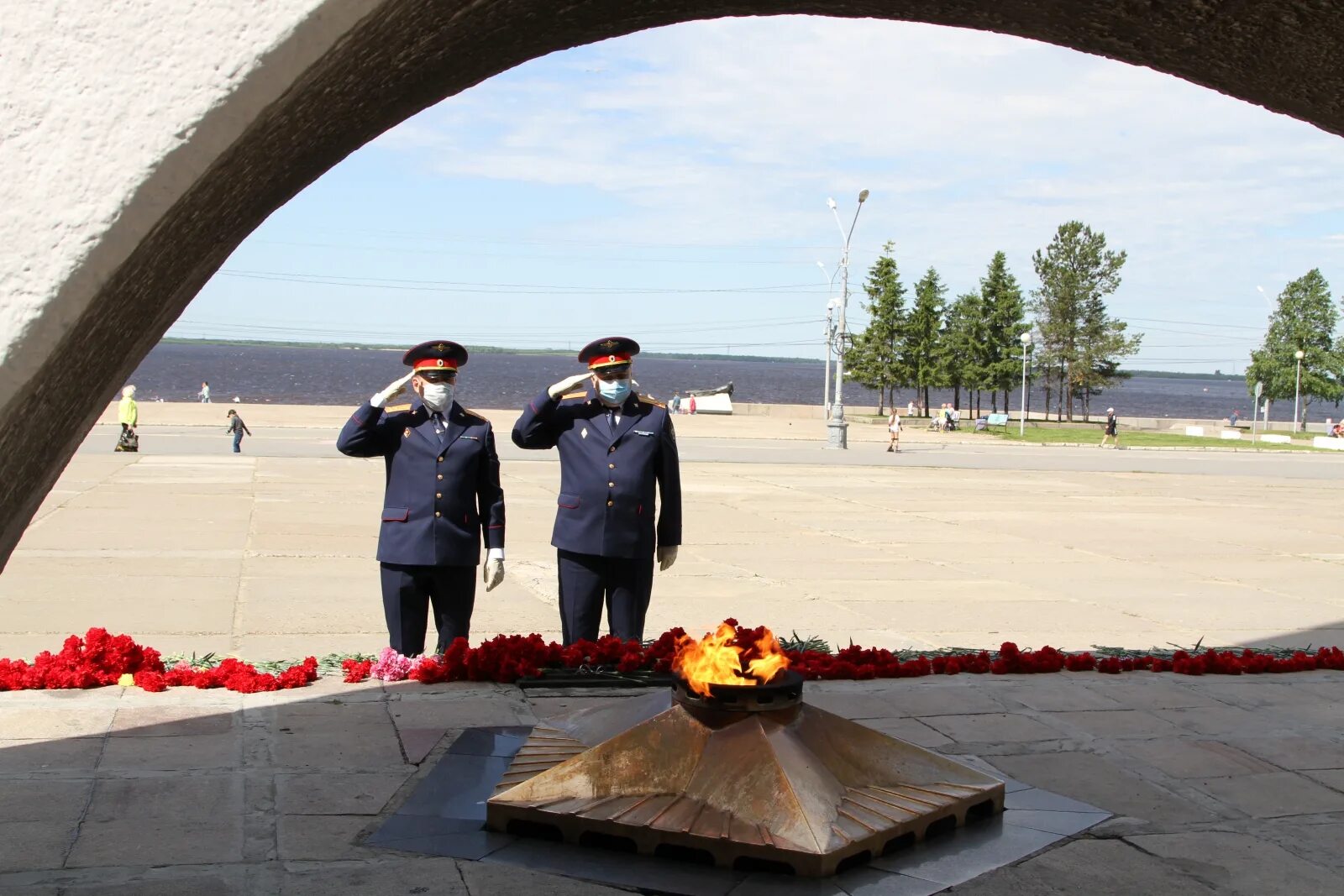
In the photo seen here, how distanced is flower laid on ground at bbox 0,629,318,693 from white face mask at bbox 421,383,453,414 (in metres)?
1.45

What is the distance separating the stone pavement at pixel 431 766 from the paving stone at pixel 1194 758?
12 mm

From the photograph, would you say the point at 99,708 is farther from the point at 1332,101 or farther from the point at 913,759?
the point at 1332,101

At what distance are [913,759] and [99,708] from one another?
141 inches

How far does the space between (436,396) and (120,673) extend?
203 cm

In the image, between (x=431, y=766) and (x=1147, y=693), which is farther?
(x=1147, y=693)

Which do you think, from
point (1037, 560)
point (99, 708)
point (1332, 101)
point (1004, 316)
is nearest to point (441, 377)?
point (99, 708)

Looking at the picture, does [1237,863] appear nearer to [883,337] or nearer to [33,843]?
[33,843]

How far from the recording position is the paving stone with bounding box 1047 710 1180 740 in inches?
222

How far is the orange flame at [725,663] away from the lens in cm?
407

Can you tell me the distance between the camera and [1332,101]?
378 centimetres

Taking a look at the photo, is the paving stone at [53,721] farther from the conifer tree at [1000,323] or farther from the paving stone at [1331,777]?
the conifer tree at [1000,323]

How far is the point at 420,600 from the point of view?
636 centimetres

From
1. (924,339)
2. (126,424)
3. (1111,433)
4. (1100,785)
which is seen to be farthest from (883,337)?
(1100,785)

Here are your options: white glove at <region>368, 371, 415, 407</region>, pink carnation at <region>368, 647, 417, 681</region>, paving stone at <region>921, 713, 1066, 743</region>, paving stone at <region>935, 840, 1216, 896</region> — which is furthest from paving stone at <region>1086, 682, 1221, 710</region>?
white glove at <region>368, 371, 415, 407</region>
